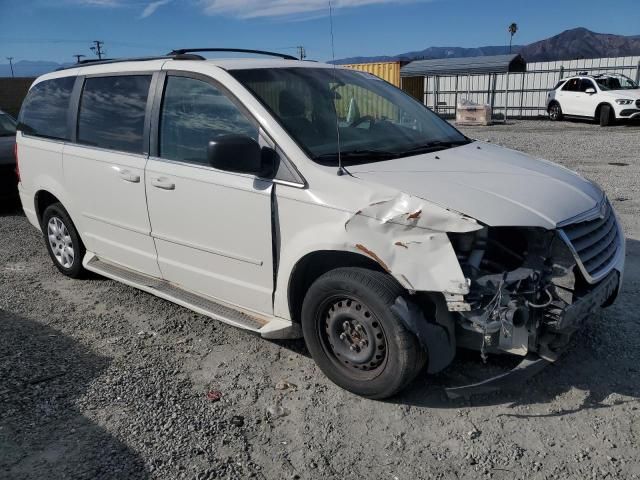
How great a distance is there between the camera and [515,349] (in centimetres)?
300

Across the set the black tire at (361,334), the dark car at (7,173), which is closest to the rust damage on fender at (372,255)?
the black tire at (361,334)

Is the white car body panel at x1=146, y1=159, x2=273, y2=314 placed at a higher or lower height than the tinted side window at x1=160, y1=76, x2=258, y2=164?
lower

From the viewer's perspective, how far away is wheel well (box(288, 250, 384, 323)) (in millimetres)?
3299

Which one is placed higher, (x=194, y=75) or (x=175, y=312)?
(x=194, y=75)

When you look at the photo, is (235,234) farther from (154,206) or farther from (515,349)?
(515,349)

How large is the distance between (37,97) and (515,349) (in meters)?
4.89

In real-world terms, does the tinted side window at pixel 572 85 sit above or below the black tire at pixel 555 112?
above

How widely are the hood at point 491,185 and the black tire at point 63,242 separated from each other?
3.05 m

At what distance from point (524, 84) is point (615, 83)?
5565mm

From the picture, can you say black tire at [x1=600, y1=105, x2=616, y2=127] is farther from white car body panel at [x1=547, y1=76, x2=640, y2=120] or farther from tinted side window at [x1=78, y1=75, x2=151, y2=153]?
tinted side window at [x1=78, y1=75, x2=151, y2=153]

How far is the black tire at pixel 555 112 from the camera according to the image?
22.0 metres

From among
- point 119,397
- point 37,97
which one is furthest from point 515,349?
point 37,97

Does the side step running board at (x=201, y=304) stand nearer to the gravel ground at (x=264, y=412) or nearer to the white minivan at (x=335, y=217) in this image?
the white minivan at (x=335, y=217)

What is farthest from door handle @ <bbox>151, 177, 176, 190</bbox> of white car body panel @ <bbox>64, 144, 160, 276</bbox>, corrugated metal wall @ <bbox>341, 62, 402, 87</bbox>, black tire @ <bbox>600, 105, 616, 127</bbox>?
corrugated metal wall @ <bbox>341, 62, 402, 87</bbox>
